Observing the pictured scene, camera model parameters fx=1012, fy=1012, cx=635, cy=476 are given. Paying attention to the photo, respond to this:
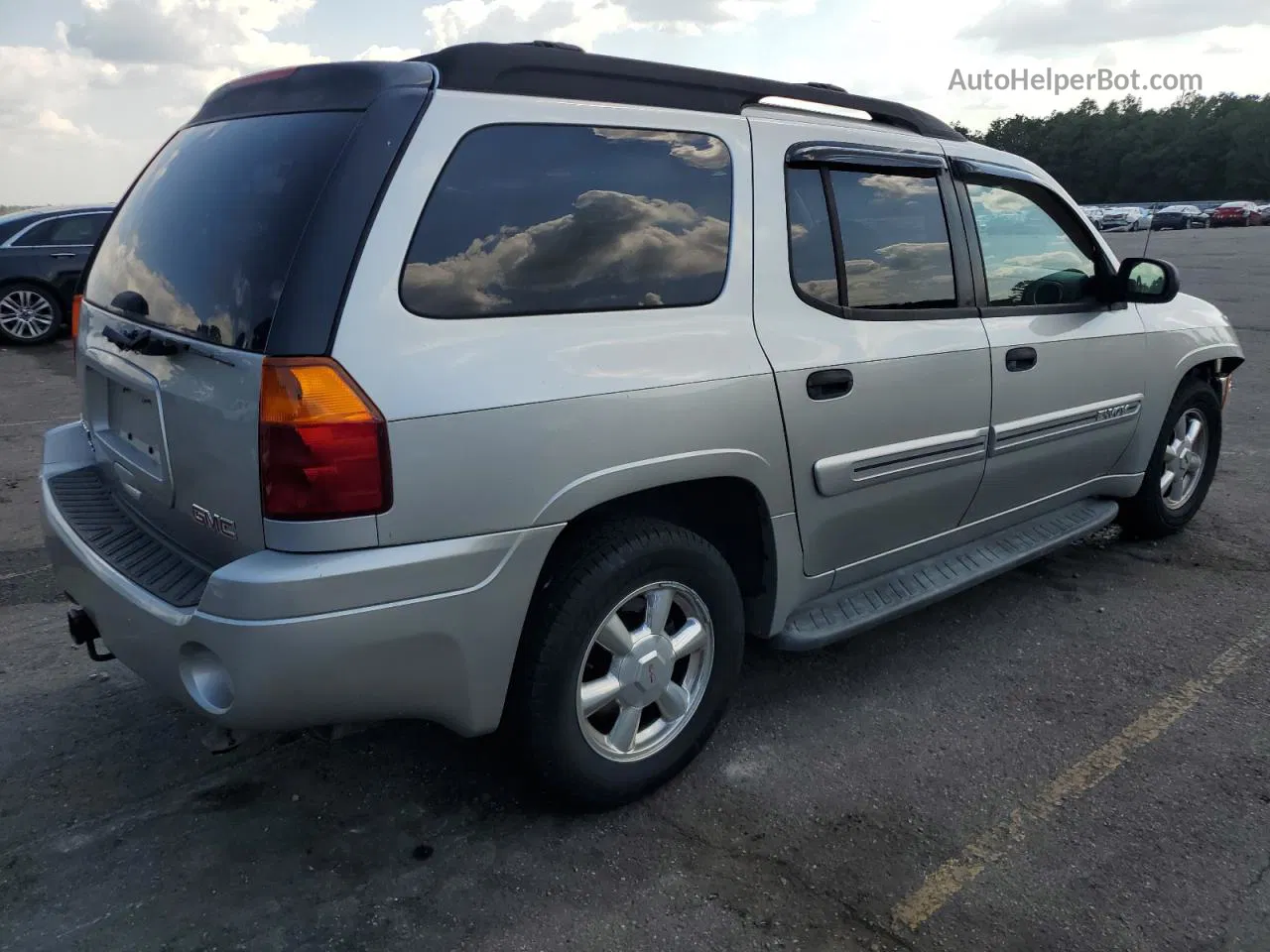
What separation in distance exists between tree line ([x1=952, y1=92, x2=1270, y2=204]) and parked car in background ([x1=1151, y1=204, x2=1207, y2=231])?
94.2ft

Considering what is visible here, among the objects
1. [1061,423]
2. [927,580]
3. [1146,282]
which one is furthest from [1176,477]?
[927,580]

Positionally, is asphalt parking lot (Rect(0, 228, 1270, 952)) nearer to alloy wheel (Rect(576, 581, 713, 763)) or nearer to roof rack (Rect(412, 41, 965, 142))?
alloy wheel (Rect(576, 581, 713, 763))

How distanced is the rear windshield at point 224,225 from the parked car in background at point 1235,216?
5620cm

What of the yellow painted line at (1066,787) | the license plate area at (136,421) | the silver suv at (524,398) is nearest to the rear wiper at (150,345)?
the silver suv at (524,398)

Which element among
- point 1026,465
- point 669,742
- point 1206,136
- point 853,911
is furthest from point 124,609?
point 1206,136

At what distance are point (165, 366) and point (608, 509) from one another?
1132 mm

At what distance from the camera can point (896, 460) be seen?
3.25 metres

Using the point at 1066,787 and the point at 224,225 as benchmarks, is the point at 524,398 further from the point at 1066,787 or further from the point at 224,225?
the point at 1066,787

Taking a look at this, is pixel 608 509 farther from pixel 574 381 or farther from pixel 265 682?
pixel 265 682

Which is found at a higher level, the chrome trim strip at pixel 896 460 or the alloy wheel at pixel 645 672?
the chrome trim strip at pixel 896 460

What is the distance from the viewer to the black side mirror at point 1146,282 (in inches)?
164

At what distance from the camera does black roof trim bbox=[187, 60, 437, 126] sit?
235 centimetres

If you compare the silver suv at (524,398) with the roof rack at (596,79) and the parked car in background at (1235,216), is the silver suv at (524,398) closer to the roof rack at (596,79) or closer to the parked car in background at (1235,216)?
the roof rack at (596,79)

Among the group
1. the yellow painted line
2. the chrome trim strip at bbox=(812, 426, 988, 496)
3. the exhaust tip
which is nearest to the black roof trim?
the exhaust tip
